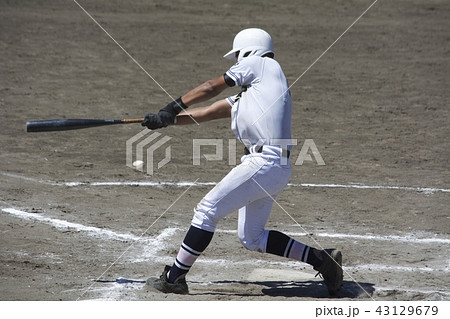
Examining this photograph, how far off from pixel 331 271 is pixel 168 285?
1.17 meters

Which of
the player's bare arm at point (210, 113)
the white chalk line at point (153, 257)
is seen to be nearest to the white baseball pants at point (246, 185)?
the player's bare arm at point (210, 113)

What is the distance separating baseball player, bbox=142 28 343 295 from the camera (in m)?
5.23

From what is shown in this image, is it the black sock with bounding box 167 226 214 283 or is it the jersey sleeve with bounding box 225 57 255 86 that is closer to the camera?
the jersey sleeve with bounding box 225 57 255 86

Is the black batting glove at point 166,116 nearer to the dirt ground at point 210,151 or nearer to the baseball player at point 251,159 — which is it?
the baseball player at point 251,159

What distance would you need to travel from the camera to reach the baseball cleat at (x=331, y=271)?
544 centimetres

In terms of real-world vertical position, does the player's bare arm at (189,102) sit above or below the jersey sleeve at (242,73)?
below

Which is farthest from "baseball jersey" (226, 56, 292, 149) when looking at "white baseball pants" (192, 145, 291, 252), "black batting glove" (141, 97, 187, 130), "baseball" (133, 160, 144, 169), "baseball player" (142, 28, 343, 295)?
"baseball" (133, 160, 144, 169)

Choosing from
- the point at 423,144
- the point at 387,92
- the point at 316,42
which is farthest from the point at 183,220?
the point at 316,42

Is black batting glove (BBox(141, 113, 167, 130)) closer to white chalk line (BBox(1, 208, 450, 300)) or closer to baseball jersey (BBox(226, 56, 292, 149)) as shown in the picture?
baseball jersey (BBox(226, 56, 292, 149))

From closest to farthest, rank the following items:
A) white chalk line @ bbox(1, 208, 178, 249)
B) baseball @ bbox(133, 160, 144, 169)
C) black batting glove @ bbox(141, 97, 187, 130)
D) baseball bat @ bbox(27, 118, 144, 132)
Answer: black batting glove @ bbox(141, 97, 187, 130) → baseball bat @ bbox(27, 118, 144, 132) → white chalk line @ bbox(1, 208, 178, 249) → baseball @ bbox(133, 160, 144, 169)

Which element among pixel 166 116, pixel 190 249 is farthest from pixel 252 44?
pixel 190 249

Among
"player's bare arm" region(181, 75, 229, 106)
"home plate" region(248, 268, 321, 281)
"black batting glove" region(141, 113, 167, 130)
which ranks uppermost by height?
"player's bare arm" region(181, 75, 229, 106)

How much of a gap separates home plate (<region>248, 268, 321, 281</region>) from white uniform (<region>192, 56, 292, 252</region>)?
2.63ft

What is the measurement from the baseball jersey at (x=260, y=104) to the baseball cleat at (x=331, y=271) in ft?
2.86
